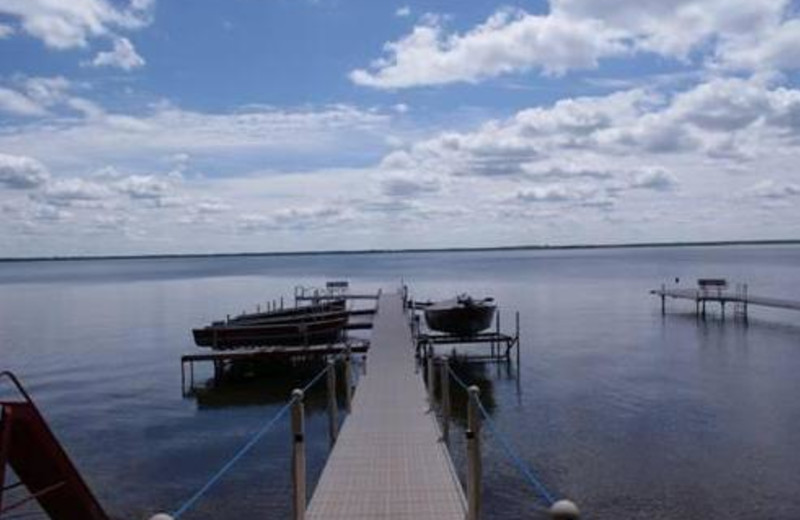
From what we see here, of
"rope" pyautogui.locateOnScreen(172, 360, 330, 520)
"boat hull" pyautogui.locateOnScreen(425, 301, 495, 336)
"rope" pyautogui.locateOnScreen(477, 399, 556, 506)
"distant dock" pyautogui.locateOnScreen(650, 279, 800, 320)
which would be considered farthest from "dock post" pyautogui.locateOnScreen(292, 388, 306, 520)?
"distant dock" pyautogui.locateOnScreen(650, 279, 800, 320)

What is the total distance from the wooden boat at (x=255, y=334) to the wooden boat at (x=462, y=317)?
5104mm

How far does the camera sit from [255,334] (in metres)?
32.9

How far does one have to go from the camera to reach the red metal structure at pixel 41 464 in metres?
11.1

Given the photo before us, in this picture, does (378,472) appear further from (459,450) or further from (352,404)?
(459,450)

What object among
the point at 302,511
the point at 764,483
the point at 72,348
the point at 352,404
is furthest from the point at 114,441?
the point at 72,348

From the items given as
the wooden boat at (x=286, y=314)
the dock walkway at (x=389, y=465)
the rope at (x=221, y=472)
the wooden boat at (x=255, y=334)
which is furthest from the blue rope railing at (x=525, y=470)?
the wooden boat at (x=286, y=314)

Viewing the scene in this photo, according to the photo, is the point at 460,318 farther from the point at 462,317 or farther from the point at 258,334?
the point at 258,334

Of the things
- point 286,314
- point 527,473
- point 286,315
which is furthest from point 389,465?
point 286,314

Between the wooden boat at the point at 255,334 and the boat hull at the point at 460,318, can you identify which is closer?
the wooden boat at the point at 255,334

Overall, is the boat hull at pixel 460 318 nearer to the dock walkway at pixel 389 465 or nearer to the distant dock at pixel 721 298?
the dock walkway at pixel 389 465

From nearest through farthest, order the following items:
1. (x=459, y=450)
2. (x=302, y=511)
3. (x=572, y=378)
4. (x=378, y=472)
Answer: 1. (x=302, y=511)
2. (x=378, y=472)
3. (x=459, y=450)
4. (x=572, y=378)

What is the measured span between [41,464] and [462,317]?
24.2 meters

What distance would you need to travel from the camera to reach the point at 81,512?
1230cm

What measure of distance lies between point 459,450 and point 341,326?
664 inches
